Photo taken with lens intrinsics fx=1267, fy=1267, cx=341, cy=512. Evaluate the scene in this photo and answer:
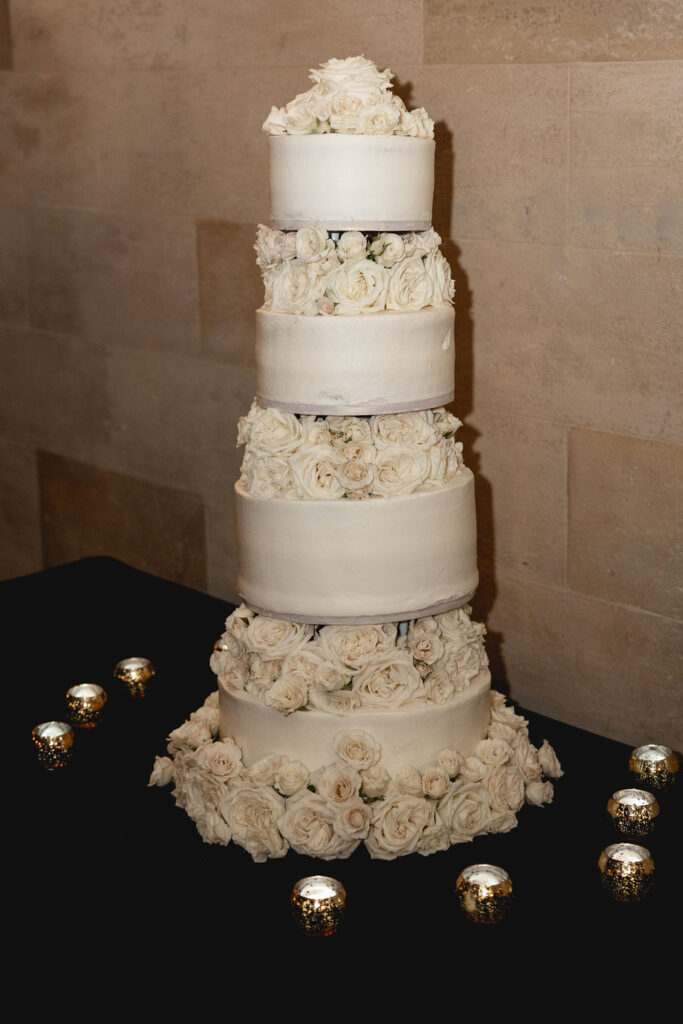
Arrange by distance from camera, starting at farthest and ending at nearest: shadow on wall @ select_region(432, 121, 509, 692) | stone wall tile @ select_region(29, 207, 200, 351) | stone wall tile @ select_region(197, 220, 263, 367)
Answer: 1. stone wall tile @ select_region(29, 207, 200, 351)
2. stone wall tile @ select_region(197, 220, 263, 367)
3. shadow on wall @ select_region(432, 121, 509, 692)

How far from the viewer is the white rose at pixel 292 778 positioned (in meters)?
2.10

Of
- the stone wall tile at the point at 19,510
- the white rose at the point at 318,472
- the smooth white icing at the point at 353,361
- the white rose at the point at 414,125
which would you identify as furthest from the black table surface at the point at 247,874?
the stone wall tile at the point at 19,510

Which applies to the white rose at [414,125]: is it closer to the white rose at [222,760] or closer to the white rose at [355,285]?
the white rose at [355,285]

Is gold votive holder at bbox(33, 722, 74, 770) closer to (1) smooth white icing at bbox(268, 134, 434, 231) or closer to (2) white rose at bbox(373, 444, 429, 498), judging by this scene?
(2) white rose at bbox(373, 444, 429, 498)

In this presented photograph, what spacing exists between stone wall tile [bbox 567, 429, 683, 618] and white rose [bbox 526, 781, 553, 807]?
0.52 meters

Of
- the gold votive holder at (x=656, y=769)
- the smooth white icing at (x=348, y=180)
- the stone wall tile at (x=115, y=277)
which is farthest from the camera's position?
the stone wall tile at (x=115, y=277)

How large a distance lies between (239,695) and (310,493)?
15.5 inches

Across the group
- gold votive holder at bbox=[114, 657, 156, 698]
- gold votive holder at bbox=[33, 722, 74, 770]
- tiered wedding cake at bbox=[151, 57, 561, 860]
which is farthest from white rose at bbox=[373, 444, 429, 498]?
gold votive holder at bbox=[114, 657, 156, 698]

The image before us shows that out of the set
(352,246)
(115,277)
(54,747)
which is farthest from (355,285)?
(115,277)

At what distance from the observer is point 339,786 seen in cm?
208

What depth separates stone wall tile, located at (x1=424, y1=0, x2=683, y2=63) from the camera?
91.4 inches

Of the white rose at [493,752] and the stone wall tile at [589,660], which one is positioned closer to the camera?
the white rose at [493,752]

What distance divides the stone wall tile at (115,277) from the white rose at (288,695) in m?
1.57

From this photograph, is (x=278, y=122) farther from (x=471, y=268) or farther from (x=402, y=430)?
(x=471, y=268)
